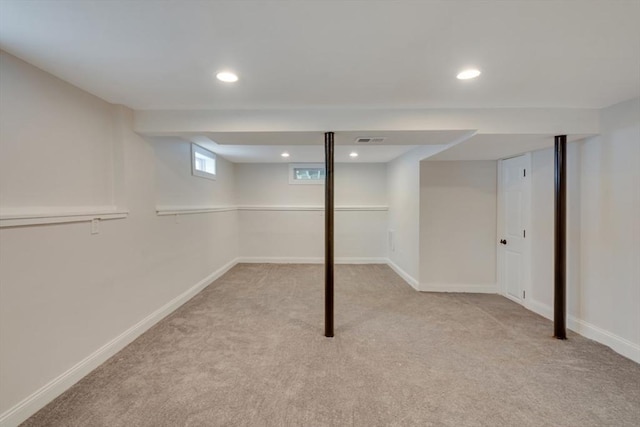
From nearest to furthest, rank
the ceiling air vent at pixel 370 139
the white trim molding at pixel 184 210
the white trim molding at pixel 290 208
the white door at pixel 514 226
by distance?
1. the ceiling air vent at pixel 370 139
2. the white trim molding at pixel 184 210
3. the white door at pixel 514 226
4. the white trim molding at pixel 290 208

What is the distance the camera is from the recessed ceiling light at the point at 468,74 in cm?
199

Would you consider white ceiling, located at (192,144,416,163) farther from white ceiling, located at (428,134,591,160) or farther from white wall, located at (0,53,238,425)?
white wall, located at (0,53,238,425)

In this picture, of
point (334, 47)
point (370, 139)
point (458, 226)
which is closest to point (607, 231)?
point (458, 226)

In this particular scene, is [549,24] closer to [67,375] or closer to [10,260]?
[10,260]

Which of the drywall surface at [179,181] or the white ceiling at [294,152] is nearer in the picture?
the drywall surface at [179,181]

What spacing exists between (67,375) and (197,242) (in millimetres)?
2361

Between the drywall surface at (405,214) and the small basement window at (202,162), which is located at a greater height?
the small basement window at (202,162)

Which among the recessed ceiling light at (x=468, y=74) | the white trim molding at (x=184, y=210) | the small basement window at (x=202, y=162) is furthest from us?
the small basement window at (x=202, y=162)

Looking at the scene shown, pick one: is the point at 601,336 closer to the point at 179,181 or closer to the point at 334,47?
the point at 334,47

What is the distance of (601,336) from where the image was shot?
Answer: 8.88ft

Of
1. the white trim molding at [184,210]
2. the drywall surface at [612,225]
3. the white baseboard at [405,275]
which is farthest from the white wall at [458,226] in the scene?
the white trim molding at [184,210]

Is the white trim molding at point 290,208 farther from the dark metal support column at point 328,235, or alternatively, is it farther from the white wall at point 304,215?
the dark metal support column at point 328,235

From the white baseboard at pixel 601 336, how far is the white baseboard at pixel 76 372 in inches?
185

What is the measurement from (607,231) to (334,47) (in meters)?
3.17
